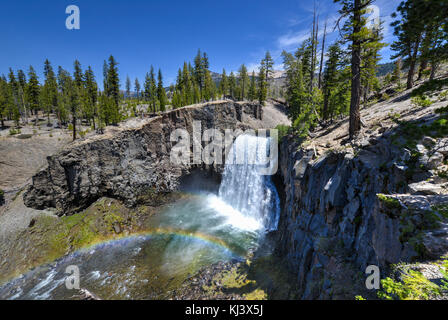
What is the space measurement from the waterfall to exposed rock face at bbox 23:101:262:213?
24.8 feet

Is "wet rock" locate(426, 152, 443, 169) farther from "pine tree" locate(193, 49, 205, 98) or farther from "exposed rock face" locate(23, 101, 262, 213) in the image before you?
"pine tree" locate(193, 49, 205, 98)

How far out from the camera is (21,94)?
171 ft

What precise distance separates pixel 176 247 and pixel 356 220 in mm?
17880

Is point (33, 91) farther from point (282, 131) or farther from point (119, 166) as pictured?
point (282, 131)

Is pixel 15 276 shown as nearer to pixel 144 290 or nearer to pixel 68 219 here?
pixel 68 219

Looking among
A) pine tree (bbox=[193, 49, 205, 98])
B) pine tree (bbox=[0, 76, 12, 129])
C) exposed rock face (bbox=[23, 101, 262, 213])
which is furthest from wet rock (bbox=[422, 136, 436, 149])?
pine tree (bbox=[0, 76, 12, 129])

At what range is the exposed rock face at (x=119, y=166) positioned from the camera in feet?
74.6

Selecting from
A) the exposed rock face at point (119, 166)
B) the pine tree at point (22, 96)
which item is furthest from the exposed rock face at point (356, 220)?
the pine tree at point (22, 96)

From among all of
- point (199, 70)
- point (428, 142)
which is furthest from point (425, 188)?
point (199, 70)

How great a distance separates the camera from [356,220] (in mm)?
7977

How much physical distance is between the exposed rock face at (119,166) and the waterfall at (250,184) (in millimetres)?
7551

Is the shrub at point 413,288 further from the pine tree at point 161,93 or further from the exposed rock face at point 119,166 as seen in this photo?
the pine tree at point 161,93
